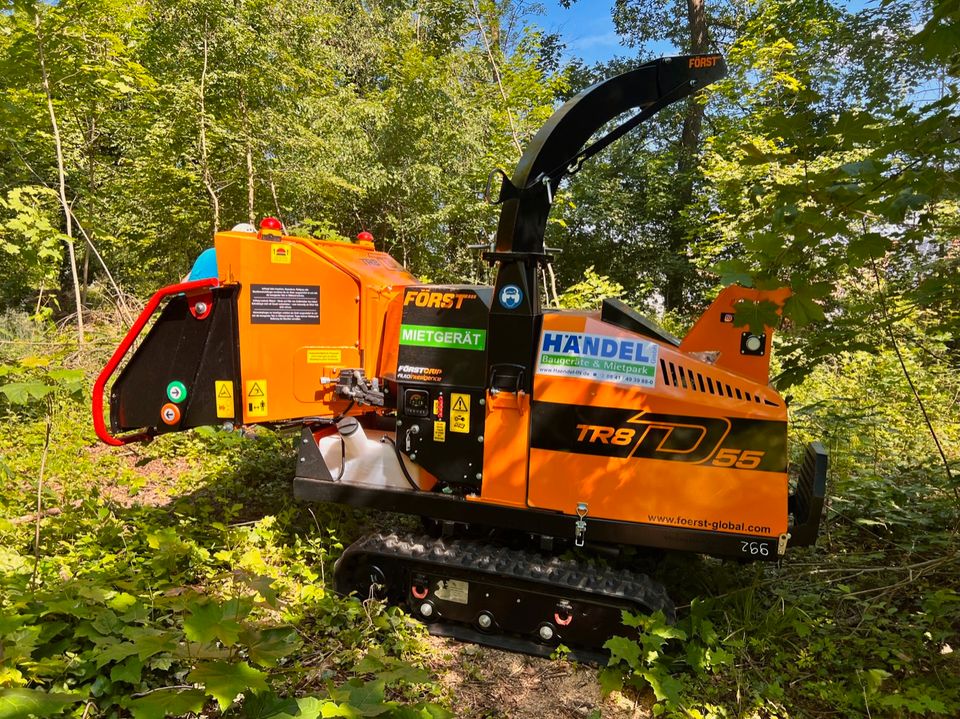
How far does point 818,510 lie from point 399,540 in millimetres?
2378

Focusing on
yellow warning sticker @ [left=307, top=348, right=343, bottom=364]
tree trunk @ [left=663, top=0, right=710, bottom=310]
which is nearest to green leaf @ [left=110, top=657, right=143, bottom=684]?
yellow warning sticker @ [left=307, top=348, right=343, bottom=364]

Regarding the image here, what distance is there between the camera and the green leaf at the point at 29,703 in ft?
4.89

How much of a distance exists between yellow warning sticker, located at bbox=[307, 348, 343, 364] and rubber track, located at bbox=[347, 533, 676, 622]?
1152 millimetres

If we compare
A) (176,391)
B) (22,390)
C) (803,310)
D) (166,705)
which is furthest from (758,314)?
(22,390)

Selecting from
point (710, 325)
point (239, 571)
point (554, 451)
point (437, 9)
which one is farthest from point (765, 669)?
point (437, 9)

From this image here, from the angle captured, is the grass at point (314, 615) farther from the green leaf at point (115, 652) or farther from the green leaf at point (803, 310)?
the green leaf at point (803, 310)

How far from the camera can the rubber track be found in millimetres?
3145

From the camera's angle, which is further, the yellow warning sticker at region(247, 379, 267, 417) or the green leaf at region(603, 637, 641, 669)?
the yellow warning sticker at region(247, 379, 267, 417)

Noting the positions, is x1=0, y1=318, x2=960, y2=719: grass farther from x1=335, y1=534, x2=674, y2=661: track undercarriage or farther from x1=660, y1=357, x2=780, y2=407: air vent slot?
x1=660, y1=357, x2=780, y2=407: air vent slot

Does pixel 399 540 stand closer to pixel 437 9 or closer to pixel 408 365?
pixel 408 365

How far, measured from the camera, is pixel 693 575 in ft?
12.6

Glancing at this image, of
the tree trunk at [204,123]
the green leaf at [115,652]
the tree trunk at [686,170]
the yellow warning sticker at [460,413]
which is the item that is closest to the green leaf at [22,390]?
the green leaf at [115,652]

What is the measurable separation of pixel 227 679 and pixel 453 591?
6.22ft

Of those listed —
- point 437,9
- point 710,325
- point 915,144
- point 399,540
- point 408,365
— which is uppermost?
point 437,9
